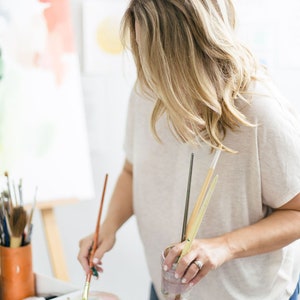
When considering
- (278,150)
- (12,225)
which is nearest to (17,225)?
(12,225)

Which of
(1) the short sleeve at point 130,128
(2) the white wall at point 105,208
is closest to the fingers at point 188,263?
(1) the short sleeve at point 130,128

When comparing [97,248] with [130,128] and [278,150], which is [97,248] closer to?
[130,128]

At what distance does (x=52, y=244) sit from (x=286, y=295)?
31.0 inches

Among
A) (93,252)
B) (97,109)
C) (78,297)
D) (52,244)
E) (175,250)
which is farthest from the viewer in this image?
(97,109)

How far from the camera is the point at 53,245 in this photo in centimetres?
163

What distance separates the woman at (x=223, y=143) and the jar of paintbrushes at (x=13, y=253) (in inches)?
5.5

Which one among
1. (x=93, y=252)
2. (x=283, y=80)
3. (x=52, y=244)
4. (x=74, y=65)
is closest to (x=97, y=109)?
(x=74, y=65)

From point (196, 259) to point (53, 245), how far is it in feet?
2.81

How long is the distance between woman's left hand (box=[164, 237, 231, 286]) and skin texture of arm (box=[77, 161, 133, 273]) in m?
0.27

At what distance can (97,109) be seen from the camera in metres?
2.00

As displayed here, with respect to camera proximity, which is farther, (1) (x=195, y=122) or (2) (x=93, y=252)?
(2) (x=93, y=252)

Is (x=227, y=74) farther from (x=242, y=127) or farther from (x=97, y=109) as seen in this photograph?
(x=97, y=109)

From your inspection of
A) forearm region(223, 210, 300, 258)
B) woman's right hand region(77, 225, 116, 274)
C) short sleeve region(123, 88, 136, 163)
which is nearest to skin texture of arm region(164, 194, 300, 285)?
forearm region(223, 210, 300, 258)

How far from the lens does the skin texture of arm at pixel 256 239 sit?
35.1 inches
